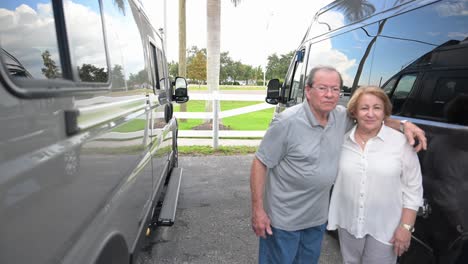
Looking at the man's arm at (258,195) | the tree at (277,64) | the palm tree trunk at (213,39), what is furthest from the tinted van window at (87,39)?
the tree at (277,64)

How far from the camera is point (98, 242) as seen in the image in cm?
154

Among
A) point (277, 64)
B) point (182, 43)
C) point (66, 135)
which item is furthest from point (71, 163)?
point (277, 64)

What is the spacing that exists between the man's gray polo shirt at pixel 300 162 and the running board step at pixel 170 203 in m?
1.29

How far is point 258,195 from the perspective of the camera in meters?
2.22

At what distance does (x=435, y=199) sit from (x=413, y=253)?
42 cm

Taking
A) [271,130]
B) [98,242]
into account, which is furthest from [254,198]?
[98,242]

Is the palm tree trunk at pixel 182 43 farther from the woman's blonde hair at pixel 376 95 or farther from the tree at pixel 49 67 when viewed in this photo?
the tree at pixel 49 67

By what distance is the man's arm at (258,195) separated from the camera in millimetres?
2211

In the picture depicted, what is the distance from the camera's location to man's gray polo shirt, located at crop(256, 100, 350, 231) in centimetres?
211

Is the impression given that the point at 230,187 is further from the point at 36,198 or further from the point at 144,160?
the point at 36,198

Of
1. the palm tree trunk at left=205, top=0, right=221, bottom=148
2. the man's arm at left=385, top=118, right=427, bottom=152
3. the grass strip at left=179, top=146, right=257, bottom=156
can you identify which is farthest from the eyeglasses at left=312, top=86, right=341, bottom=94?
the palm tree trunk at left=205, top=0, right=221, bottom=148

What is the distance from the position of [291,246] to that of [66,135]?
64.4 inches

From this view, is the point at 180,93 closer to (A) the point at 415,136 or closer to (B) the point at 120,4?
(B) the point at 120,4

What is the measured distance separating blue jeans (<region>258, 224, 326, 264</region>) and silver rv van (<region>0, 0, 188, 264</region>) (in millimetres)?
885
